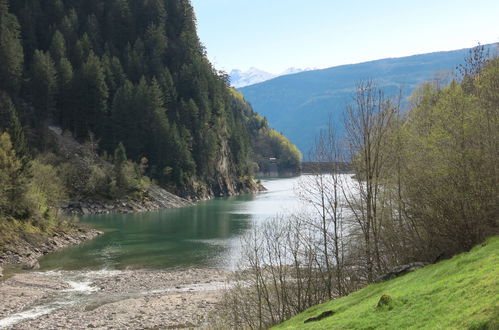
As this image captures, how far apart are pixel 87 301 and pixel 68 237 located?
31811mm

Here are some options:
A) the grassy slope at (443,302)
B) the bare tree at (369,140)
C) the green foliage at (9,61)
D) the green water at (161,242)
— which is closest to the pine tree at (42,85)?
the green foliage at (9,61)

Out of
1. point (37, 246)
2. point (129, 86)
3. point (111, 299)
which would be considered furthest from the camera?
point (129, 86)

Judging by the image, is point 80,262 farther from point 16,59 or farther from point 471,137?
point 16,59

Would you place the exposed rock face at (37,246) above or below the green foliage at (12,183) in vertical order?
below

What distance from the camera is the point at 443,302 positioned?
14664 millimetres

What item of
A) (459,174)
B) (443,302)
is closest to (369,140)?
(459,174)

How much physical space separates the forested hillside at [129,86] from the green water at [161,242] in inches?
1446

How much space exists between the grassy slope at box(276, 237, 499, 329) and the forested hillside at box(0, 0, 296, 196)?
10252 centimetres

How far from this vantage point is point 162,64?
166m

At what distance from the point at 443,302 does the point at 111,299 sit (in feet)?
104

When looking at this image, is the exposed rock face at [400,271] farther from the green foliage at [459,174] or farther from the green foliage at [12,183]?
the green foliage at [12,183]

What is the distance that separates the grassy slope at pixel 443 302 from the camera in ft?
42.6

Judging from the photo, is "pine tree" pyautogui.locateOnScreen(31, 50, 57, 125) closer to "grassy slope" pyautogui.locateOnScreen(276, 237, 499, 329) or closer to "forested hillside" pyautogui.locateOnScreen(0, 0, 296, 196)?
"forested hillside" pyautogui.locateOnScreen(0, 0, 296, 196)

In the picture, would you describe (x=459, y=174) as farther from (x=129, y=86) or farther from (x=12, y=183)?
(x=129, y=86)
